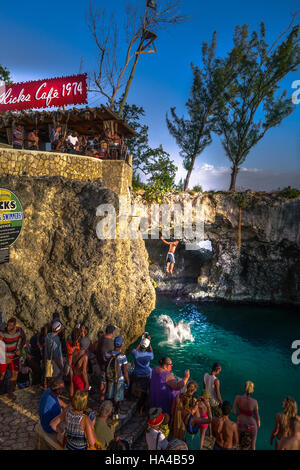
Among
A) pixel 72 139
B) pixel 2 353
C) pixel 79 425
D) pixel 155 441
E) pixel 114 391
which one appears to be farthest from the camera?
pixel 72 139

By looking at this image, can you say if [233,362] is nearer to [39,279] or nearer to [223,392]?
[223,392]

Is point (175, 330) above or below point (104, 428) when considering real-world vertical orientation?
→ below

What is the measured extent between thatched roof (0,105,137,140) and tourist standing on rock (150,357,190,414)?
1171 centimetres

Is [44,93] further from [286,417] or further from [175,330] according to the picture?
[286,417]

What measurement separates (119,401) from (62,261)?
6.47 metres

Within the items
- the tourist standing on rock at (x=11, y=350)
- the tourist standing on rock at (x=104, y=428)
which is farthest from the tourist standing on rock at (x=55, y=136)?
the tourist standing on rock at (x=104, y=428)

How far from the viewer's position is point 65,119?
1452 cm

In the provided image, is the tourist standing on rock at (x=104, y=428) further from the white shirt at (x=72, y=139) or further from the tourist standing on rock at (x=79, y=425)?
the white shirt at (x=72, y=139)

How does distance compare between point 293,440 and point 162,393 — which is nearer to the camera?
point 293,440

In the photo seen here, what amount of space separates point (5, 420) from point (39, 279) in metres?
5.80

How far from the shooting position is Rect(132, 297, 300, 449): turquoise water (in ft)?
37.1

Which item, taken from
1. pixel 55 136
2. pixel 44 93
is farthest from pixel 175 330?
pixel 44 93

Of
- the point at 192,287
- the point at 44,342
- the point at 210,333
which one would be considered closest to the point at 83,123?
the point at 44,342

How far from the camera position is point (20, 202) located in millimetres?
10727
